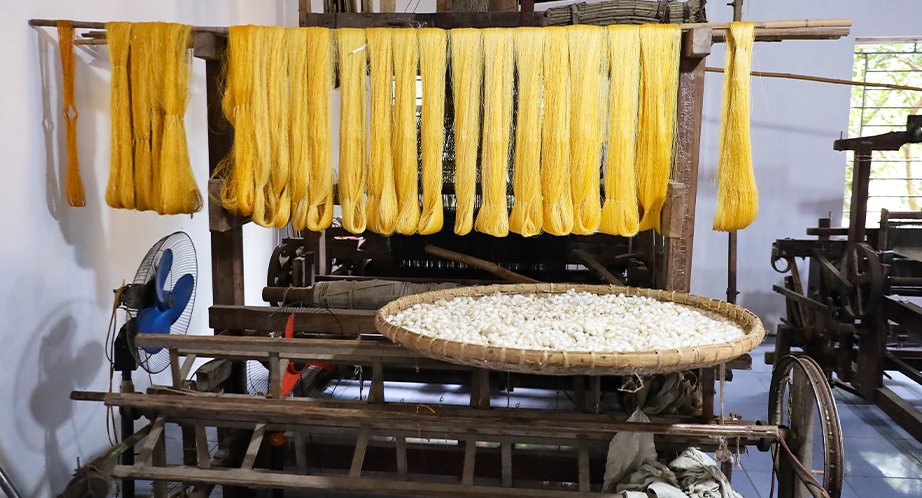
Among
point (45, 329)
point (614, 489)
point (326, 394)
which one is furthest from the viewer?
point (326, 394)

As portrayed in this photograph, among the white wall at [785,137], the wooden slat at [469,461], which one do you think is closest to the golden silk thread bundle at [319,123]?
the wooden slat at [469,461]

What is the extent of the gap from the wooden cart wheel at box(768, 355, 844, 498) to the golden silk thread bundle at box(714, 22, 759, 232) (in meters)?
0.65

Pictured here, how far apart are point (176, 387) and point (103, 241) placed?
1.60m

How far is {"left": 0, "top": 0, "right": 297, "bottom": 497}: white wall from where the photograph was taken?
119 inches

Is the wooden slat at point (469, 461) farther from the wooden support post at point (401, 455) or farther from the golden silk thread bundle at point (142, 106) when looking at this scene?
the golden silk thread bundle at point (142, 106)

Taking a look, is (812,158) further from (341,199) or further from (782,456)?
(341,199)

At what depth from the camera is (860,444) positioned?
13.7 feet

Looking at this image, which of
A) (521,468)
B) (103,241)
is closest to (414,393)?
(521,468)

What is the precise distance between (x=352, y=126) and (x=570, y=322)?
1.31 meters

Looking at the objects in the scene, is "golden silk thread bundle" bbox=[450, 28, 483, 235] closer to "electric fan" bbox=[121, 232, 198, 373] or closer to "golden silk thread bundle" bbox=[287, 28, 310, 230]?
"golden silk thread bundle" bbox=[287, 28, 310, 230]

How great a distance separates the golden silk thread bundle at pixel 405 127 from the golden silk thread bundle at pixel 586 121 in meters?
0.69

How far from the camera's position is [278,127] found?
2.83m

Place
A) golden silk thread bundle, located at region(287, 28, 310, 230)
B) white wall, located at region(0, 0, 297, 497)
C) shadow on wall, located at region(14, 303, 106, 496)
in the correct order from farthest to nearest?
shadow on wall, located at region(14, 303, 106, 496) < white wall, located at region(0, 0, 297, 497) < golden silk thread bundle, located at region(287, 28, 310, 230)

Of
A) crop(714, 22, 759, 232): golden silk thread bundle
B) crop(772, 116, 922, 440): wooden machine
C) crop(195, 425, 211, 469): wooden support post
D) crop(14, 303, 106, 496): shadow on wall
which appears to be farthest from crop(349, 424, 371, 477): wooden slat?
crop(772, 116, 922, 440): wooden machine
